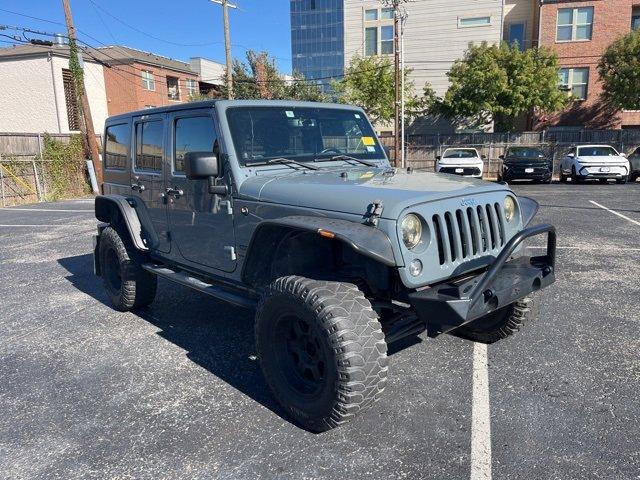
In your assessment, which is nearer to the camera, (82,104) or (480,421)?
(480,421)

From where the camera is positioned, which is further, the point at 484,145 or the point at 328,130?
the point at 484,145

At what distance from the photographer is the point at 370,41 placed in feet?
102

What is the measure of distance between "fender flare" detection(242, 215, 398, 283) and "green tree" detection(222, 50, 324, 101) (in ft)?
91.8

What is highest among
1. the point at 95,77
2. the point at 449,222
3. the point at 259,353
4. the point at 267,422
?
the point at 95,77

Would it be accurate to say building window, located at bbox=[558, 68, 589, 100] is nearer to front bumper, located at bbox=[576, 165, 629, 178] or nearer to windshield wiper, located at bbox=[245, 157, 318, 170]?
front bumper, located at bbox=[576, 165, 629, 178]

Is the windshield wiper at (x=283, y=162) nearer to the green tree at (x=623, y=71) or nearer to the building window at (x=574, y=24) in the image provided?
the green tree at (x=623, y=71)

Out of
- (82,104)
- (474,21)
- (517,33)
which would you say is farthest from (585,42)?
(82,104)

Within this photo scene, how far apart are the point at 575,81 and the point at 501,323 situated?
2842 centimetres

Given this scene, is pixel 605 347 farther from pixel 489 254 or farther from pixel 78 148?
pixel 78 148

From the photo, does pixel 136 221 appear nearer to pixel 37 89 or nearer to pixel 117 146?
pixel 117 146

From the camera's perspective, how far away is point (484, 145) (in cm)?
2547

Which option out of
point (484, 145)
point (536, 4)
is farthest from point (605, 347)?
point (536, 4)

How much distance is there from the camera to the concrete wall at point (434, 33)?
94.8 feet

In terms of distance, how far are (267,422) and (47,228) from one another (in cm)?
1024
